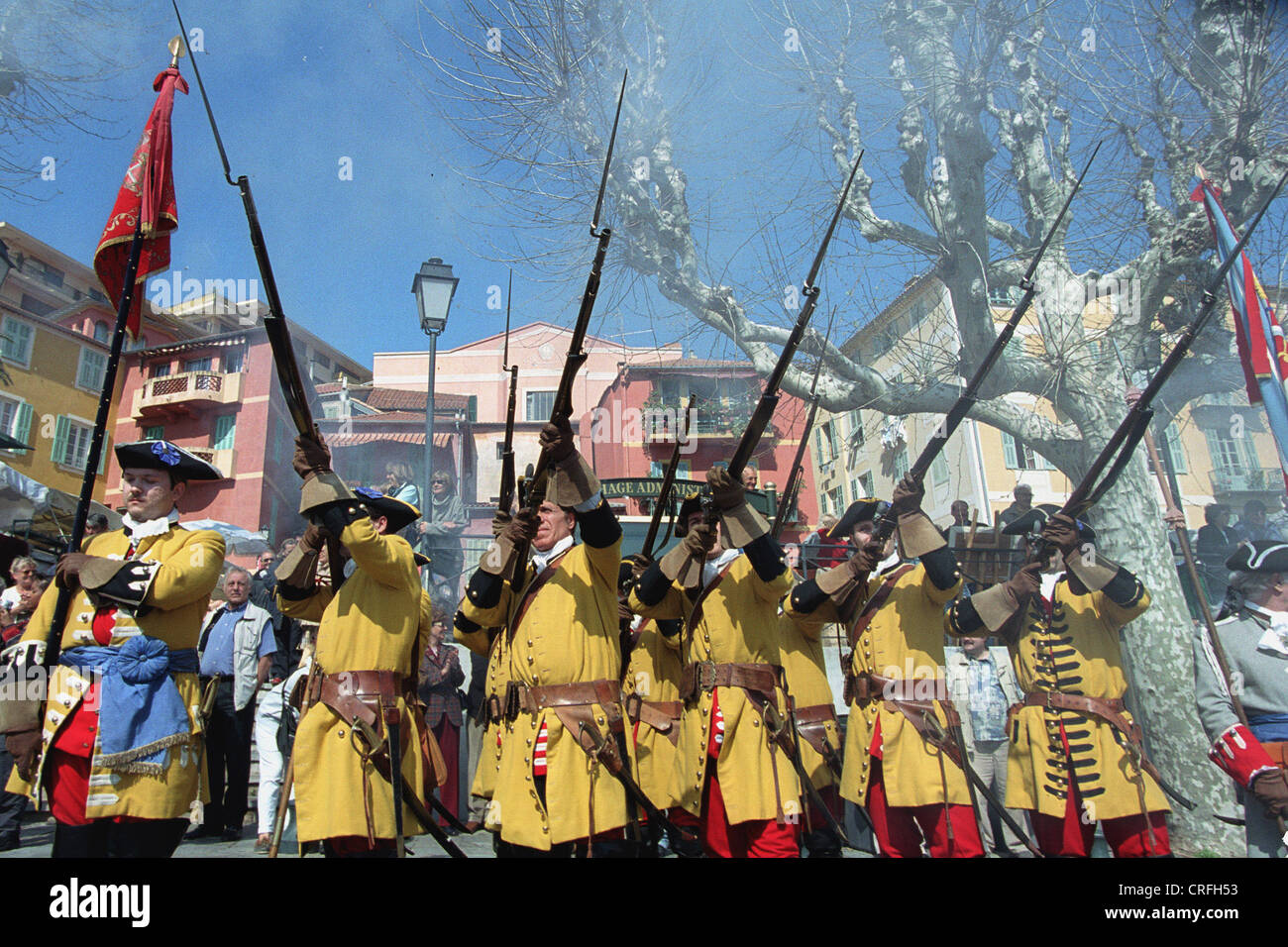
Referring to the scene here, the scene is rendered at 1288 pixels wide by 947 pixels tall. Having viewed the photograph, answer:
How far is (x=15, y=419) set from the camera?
5.87 meters

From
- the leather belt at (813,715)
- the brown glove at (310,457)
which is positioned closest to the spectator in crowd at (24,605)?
the brown glove at (310,457)

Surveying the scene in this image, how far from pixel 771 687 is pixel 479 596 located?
1.41m

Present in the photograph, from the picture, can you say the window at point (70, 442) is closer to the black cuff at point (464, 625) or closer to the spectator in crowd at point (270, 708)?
the spectator in crowd at point (270, 708)

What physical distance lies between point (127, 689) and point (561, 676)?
173 centimetres

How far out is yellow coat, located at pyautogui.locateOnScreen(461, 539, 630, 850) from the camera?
120 inches

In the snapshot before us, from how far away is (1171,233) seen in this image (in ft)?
20.3

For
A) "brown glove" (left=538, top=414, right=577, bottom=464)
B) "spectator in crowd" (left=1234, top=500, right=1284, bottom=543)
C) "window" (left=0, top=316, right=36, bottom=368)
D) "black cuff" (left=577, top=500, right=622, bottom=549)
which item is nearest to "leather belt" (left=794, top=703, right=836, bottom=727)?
"black cuff" (left=577, top=500, right=622, bottom=549)

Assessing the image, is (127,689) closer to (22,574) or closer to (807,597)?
(807,597)

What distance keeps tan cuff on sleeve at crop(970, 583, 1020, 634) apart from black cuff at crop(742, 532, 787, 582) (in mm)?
1231

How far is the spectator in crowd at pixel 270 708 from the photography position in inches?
215

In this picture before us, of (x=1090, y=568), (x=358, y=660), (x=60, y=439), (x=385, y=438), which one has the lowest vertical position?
(x=358, y=660)

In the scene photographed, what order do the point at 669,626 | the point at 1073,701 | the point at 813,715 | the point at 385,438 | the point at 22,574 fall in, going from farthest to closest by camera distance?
the point at 385,438 < the point at 22,574 < the point at 669,626 < the point at 813,715 < the point at 1073,701

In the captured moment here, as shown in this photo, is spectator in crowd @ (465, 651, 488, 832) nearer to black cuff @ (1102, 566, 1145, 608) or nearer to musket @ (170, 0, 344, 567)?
musket @ (170, 0, 344, 567)

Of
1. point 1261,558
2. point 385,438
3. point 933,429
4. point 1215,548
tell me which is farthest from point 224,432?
point 1215,548
